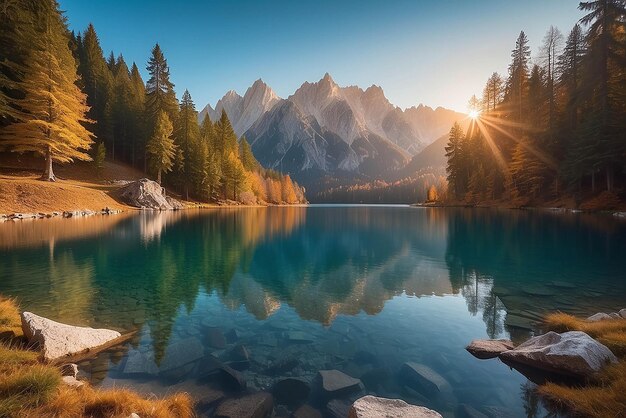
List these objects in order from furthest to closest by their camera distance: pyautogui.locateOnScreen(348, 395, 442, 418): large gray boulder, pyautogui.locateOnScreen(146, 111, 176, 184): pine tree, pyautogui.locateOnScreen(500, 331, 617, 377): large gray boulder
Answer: pyautogui.locateOnScreen(146, 111, 176, 184): pine tree
pyautogui.locateOnScreen(500, 331, 617, 377): large gray boulder
pyautogui.locateOnScreen(348, 395, 442, 418): large gray boulder

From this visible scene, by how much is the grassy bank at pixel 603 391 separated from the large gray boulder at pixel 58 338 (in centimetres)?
1113

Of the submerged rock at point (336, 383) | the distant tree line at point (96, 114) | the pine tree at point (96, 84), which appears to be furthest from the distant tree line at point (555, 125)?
the pine tree at point (96, 84)

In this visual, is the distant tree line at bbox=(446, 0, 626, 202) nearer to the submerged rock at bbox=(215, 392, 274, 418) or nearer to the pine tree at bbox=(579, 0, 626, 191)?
the pine tree at bbox=(579, 0, 626, 191)

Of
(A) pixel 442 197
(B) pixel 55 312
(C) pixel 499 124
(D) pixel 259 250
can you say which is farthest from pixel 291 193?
(B) pixel 55 312

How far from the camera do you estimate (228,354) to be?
28.4 feet

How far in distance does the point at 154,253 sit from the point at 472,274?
20.9m

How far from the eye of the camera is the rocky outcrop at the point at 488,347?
8.78 meters

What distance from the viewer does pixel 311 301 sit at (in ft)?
45.0

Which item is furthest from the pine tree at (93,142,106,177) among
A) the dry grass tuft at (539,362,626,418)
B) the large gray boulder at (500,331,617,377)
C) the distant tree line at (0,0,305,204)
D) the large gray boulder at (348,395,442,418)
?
the dry grass tuft at (539,362,626,418)

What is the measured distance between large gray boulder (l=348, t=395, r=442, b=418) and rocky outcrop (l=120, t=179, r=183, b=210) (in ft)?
201

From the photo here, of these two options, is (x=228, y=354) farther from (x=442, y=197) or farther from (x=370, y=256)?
(x=442, y=197)

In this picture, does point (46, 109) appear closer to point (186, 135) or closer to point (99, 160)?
point (99, 160)

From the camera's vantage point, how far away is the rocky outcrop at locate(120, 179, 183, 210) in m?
56.7

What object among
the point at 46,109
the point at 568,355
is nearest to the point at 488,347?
the point at 568,355
